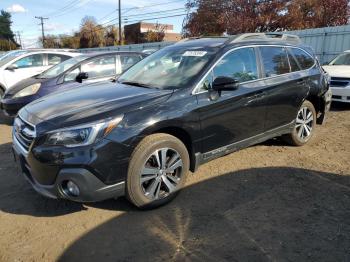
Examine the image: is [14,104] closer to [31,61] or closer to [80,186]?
[31,61]

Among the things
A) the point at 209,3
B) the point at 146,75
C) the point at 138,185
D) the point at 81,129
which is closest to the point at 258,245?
the point at 138,185

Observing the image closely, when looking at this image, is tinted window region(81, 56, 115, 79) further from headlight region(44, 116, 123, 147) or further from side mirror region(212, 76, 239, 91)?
headlight region(44, 116, 123, 147)

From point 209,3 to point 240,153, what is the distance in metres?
25.7

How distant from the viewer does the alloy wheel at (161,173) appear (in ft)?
12.2

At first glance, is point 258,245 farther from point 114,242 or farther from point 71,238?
point 71,238

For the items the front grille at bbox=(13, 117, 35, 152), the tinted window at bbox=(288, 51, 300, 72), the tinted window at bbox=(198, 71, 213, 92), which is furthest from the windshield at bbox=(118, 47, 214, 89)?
the tinted window at bbox=(288, 51, 300, 72)

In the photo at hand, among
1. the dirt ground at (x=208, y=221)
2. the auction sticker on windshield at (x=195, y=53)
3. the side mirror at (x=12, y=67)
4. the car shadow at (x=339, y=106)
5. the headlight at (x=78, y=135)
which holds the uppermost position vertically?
the auction sticker on windshield at (x=195, y=53)

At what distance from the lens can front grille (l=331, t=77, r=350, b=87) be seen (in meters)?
8.99

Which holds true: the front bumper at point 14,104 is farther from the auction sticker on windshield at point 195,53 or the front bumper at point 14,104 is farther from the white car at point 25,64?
the auction sticker on windshield at point 195,53

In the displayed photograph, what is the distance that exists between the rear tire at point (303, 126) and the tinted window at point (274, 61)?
0.81 m

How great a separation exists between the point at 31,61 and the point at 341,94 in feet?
28.3

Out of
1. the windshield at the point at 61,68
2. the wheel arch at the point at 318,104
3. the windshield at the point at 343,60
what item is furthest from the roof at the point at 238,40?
the windshield at the point at 343,60

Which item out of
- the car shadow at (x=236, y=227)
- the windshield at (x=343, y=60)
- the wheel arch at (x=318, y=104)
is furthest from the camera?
the windshield at (x=343, y=60)

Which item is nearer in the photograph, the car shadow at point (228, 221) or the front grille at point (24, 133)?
the car shadow at point (228, 221)
